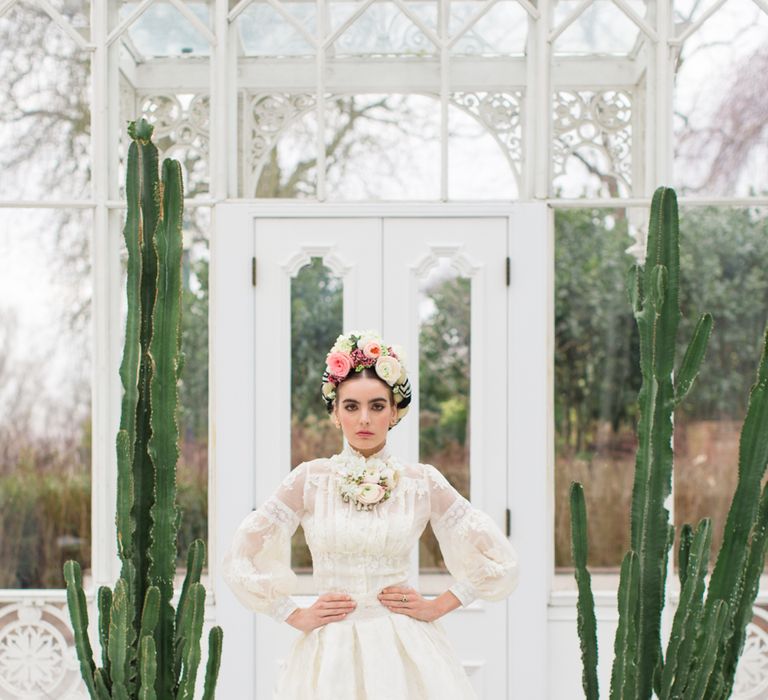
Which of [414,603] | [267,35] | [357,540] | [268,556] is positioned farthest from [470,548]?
[267,35]

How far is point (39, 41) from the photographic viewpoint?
625 cm

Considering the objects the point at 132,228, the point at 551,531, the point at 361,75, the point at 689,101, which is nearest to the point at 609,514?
the point at 689,101

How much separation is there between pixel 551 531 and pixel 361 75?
81.7 inches

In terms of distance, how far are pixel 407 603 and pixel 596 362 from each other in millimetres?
5167

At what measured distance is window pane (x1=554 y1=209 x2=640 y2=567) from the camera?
7504 millimetres

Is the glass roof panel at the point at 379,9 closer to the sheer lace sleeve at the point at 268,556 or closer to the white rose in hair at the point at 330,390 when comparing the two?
the white rose in hair at the point at 330,390

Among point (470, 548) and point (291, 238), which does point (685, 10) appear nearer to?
point (291, 238)

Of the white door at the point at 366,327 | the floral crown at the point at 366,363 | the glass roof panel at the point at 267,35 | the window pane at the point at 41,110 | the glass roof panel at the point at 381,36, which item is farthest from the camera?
the window pane at the point at 41,110

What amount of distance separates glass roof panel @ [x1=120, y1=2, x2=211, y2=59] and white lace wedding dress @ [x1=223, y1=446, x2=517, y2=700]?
253 cm

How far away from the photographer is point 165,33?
4.63m

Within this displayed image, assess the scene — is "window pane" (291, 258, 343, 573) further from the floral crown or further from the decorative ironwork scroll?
the floral crown

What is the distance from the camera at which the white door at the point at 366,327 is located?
3.95 metres

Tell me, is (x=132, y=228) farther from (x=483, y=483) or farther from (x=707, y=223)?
(x=707, y=223)

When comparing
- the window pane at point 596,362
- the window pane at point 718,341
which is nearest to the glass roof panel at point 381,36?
the window pane at point 596,362
